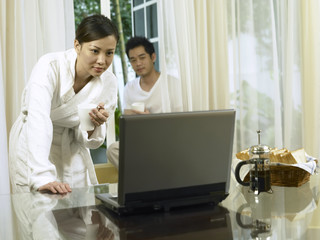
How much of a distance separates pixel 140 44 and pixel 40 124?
93.4 inches

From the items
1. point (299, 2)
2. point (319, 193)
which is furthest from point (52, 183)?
point (299, 2)

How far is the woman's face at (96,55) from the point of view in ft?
6.84

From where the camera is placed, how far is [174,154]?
121 cm

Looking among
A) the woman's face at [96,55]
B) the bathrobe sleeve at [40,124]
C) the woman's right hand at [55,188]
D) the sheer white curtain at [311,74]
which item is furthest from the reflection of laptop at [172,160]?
the sheer white curtain at [311,74]

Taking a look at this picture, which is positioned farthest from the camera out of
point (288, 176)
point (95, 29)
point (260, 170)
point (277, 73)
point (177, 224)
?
point (277, 73)

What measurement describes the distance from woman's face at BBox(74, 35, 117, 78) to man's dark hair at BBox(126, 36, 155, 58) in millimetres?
1951

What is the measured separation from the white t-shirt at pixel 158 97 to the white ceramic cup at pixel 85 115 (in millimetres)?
2071

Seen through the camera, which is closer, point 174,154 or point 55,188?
point 174,154

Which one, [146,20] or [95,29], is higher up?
[146,20]

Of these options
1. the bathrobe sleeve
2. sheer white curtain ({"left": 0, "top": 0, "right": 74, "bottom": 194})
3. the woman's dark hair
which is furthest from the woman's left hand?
sheer white curtain ({"left": 0, "top": 0, "right": 74, "bottom": 194})

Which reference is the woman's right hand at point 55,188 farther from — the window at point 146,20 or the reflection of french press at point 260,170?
the window at point 146,20

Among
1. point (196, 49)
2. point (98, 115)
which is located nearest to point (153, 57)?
point (196, 49)

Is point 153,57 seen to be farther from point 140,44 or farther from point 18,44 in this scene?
point 18,44

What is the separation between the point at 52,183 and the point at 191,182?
0.55 m
